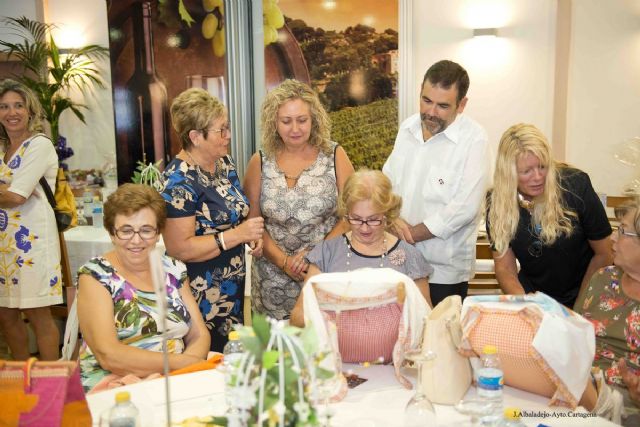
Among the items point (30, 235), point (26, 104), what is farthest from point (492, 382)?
point (26, 104)

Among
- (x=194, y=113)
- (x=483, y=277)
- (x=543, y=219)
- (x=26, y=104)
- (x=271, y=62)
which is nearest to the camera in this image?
(x=543, y=219)

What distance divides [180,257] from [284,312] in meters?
0.62

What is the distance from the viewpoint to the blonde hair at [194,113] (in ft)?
9.07

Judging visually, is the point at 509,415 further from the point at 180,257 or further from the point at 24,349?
the point at 24,349

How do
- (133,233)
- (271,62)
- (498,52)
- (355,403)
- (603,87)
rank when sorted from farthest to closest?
(271,62) < (498,52) < (603,87) < (133,233) < (355,403)

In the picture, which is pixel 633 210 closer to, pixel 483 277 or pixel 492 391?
pixel 492 391

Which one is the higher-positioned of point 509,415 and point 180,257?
point 180,257

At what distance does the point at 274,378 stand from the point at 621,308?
1.47 metres

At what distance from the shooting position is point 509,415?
1.64 metres

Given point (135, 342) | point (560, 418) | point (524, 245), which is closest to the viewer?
point (560, 418)

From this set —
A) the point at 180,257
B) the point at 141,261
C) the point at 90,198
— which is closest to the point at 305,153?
the point at 180,257

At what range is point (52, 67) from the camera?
5766mm

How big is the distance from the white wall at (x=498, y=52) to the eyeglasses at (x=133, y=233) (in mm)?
3463

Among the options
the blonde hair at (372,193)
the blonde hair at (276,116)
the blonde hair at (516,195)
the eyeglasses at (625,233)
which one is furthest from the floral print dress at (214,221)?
the eyeglasses at (625,233)
